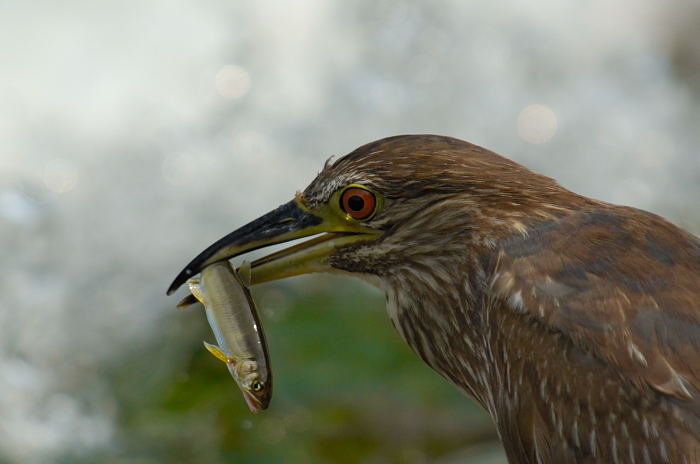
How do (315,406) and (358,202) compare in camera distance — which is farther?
(315,406)

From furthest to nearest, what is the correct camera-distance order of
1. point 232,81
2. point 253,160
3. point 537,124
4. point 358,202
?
point 537,124, point 232,81, point 253,160, point 358,202

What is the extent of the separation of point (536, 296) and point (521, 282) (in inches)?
3.0

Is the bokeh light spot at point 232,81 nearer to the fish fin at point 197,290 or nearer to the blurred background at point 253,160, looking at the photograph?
the blurred background at point 253,160

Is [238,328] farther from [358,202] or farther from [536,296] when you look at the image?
[536,296]

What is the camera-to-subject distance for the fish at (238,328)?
11.7 ft

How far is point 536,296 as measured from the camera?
10.3ft

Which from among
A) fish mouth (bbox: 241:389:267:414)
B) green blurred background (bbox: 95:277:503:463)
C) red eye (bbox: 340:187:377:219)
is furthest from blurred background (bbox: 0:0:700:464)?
red eye (bbox: 340:187:377:219)

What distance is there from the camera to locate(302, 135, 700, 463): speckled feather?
9.59ft

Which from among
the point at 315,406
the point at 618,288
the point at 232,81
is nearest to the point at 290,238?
the point at 618,288

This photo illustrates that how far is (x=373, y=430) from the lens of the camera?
229 inches

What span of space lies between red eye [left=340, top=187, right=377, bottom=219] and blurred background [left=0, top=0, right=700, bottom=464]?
2.37m

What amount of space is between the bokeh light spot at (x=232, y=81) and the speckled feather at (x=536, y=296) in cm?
506

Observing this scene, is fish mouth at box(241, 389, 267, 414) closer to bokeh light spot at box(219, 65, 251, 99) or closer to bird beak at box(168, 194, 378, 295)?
bird beak at box(168, 194, 378, 295)

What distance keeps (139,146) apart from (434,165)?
16.6 ft
